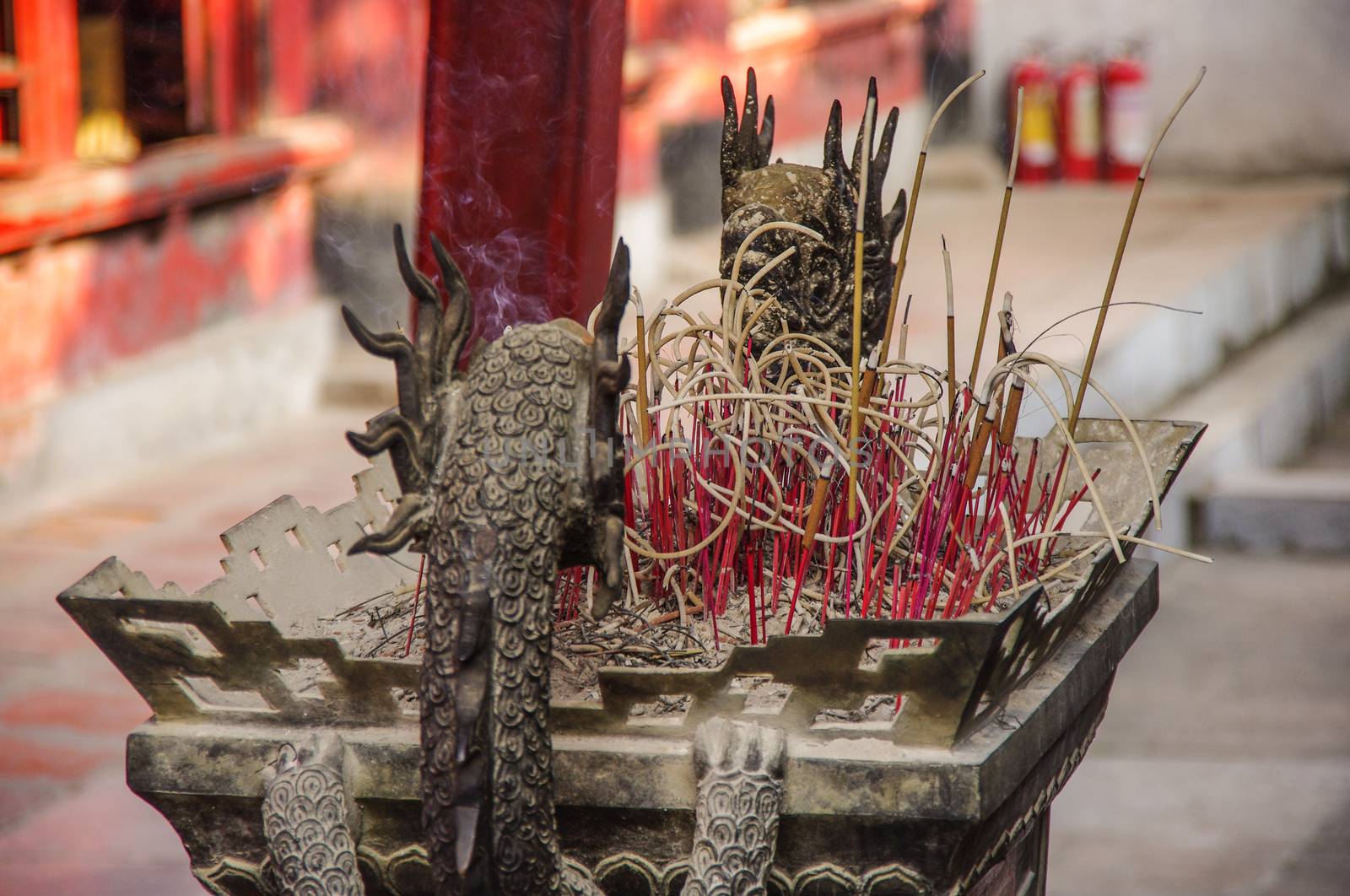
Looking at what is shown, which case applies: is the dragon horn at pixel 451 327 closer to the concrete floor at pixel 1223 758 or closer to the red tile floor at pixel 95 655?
the red tile floor at pixel 95 655

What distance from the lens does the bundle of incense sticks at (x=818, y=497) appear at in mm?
1193

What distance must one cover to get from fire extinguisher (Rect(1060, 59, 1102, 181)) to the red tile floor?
11.3 feet

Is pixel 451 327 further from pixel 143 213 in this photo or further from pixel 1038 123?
pixel 1038 123

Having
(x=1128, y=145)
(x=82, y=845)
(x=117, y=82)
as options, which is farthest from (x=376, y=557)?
(x=1128, y=145)

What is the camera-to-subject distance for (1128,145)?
6602mm

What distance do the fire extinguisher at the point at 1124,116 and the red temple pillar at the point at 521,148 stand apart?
5.11m

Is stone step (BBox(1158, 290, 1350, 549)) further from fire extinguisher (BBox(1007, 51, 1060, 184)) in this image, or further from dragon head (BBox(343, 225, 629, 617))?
dragon head (BBox(343, 225, 629, 617))

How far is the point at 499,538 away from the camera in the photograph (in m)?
0.92

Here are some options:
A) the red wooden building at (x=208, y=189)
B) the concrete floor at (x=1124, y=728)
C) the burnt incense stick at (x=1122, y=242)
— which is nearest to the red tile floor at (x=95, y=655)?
the concrete floor at (x=1124, y=728)

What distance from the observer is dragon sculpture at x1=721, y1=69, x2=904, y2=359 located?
1.35 m

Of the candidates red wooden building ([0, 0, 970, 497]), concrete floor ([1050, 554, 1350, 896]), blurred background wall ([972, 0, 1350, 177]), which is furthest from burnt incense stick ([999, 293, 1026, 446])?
blurred background wall ([972, 0, 1350, 177])

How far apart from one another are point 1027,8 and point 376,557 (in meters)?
6.25

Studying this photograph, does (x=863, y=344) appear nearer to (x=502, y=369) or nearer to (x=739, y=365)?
(x=739, y=365)

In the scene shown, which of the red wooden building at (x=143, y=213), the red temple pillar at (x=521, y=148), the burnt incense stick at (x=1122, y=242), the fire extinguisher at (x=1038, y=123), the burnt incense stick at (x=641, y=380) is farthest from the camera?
the fire extinguisher at (x=1038, y=123)
